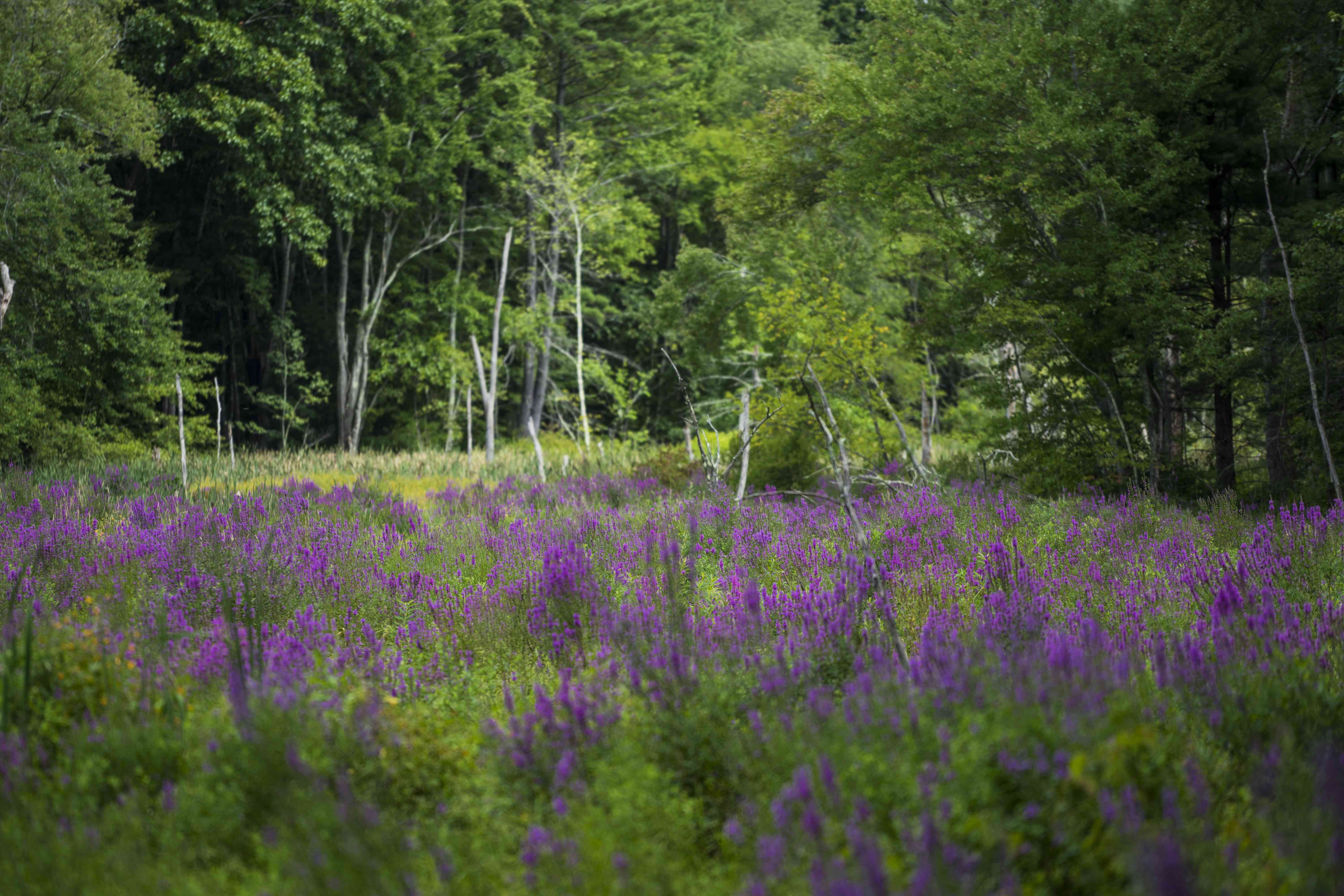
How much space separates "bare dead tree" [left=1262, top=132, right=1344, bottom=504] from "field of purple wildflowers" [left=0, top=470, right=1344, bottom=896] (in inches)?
86.6

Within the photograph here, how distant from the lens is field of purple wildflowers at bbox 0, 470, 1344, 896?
6.26 feet

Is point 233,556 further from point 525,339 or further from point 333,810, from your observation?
point 525,339

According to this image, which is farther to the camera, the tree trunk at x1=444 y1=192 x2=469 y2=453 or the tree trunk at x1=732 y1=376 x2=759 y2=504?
the tree trunk at x1=444 y1=192 x2=469 y2=453

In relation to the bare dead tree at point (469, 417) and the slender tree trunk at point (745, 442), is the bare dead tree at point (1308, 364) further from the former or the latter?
the bare dead tree at point (469, 417)

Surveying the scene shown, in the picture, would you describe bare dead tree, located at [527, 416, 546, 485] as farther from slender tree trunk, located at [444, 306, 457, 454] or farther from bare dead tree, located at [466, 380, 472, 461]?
slender tree trunk, located at [444, 306, 457, 454]

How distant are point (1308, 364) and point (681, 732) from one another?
21.6ft

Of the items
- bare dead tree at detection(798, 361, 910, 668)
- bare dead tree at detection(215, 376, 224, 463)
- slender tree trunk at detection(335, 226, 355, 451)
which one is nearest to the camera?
bare dead tree at detection(798, 361, 910, 668)

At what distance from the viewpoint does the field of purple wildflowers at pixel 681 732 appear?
1.91m

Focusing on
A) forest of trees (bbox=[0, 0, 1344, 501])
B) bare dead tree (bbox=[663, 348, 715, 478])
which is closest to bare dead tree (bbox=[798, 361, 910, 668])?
bare dead tree (bbox=[663, 348, 715, 478])

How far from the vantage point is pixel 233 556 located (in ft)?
17.5

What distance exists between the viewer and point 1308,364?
670 centimetres

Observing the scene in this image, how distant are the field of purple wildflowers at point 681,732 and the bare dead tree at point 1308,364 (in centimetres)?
220

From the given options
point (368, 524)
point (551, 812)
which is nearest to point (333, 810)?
point (551, 812)

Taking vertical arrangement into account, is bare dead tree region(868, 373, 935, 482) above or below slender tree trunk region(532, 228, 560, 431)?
below
